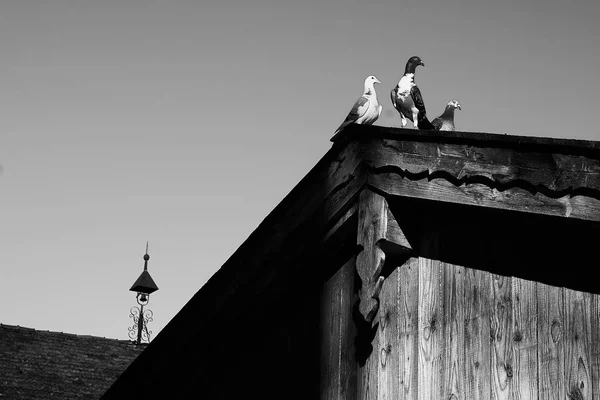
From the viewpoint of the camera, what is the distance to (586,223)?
5742mm

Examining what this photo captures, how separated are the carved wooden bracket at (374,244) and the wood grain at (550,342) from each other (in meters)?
0.89

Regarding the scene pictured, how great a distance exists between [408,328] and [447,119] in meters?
2.87

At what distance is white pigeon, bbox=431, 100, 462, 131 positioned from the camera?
850 centimetres

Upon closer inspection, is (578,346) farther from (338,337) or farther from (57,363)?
(57,363)

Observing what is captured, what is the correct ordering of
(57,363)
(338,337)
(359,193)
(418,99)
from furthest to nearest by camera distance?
(57,363)
(418,99)
(338,337)
(359,193)

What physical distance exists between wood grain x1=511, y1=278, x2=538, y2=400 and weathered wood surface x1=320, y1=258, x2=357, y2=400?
106cm

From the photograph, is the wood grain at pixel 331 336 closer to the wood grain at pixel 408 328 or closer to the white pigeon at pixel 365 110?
the wood grain at pixel 408 328

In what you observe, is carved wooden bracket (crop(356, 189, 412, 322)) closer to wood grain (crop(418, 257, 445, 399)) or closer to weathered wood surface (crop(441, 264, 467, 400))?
wood grain (crop(418, 257, 445, 399))

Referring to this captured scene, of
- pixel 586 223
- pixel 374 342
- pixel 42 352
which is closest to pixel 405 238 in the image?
pixel 374 342

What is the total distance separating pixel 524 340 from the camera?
5.83 meters

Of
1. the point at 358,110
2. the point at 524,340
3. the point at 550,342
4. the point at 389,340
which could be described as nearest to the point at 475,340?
the point at 524,340

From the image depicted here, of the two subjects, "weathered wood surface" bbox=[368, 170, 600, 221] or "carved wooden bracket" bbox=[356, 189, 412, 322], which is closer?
"weathered wood surface" bbox=[368, 170, 600, 221]

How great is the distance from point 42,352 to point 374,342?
42.8ft

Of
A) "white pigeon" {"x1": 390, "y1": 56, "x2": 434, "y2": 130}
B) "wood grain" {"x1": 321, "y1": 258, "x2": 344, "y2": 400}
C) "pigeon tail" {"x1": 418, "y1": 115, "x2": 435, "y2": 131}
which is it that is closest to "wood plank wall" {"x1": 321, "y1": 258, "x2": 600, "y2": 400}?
"wood grain" {"x1": 321, "y1": 258, "x2": 344, "y2": 400}
